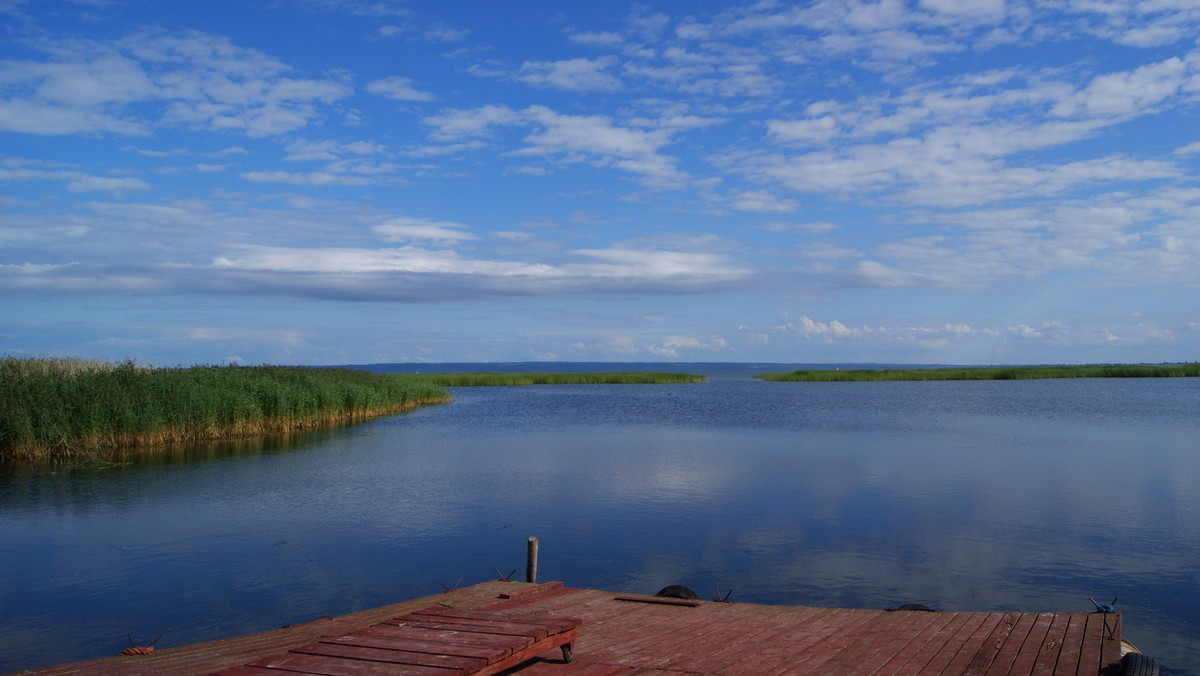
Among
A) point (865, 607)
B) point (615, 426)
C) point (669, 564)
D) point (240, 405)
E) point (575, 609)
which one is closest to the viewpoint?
point (575, 609)

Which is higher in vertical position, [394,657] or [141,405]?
[141,405]

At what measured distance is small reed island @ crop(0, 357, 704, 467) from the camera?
2483 cm

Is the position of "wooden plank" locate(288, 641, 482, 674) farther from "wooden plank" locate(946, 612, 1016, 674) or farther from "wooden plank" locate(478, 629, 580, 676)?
"wooden plank" locate(946, 612, 1016, 674)

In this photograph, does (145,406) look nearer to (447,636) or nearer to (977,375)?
(447,636)

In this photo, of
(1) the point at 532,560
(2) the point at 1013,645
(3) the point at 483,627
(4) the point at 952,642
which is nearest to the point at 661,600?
(1) the point at 532,560

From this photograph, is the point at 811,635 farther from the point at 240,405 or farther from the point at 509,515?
the point at 240,405

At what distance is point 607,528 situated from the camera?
1675 centimetres

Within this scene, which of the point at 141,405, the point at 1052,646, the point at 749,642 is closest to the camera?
the point at 1052,646

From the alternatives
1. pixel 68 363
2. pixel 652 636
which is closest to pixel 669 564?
pixel 652 636

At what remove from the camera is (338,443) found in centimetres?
3109

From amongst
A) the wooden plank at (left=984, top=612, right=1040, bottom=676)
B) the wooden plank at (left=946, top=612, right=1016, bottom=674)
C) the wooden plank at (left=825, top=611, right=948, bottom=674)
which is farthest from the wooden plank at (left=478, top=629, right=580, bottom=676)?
the wooden plank at (left=984, top=612, right=1040, bottom=676)

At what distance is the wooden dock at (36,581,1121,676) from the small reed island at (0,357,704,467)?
1990cm

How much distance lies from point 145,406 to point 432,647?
978 inches

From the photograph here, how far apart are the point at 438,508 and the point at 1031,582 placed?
38.9ft
